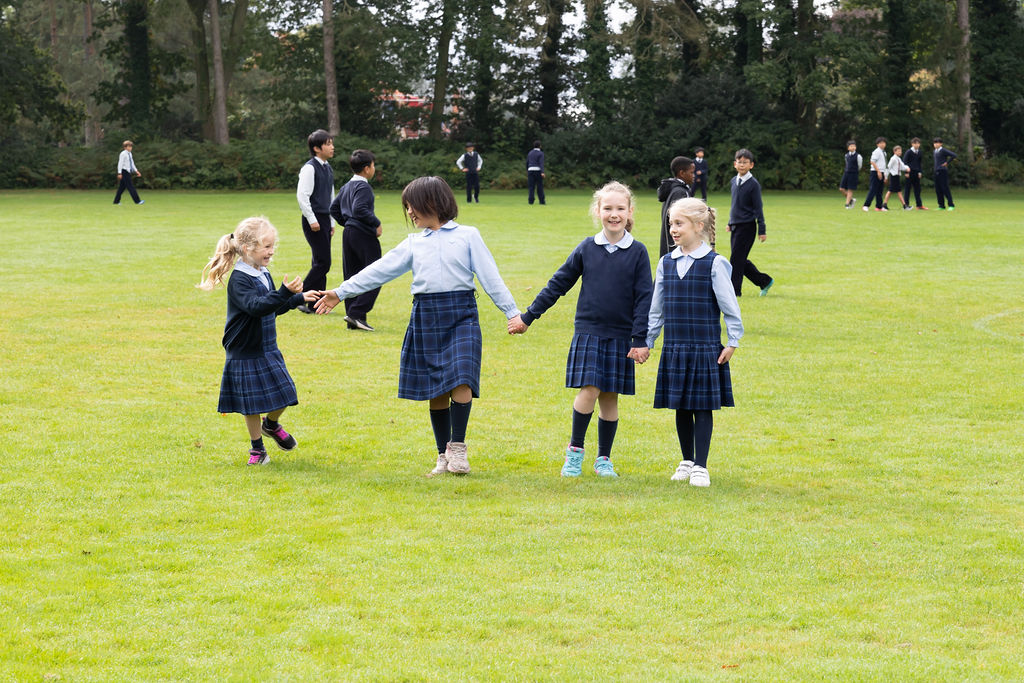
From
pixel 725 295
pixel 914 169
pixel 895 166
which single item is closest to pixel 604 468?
pixel 725 295

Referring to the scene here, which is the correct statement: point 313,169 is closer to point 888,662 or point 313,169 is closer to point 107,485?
point 107,485

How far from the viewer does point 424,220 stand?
7027mm

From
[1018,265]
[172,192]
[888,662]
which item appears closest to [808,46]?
[172,192]

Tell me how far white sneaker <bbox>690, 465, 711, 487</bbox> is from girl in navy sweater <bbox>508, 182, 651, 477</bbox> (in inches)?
19.8

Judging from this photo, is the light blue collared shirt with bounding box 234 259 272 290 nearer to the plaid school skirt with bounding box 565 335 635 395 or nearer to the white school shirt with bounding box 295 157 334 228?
the plaid school skirt with bounding box 565 335 635 395

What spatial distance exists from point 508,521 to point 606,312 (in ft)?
4.97

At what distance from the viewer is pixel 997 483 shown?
6859 mm

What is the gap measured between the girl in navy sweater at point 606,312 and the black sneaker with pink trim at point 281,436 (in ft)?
5.40

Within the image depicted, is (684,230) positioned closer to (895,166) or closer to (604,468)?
(604,468)

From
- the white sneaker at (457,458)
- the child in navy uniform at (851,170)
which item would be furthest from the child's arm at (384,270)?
the child in navy uniform at (851,170)

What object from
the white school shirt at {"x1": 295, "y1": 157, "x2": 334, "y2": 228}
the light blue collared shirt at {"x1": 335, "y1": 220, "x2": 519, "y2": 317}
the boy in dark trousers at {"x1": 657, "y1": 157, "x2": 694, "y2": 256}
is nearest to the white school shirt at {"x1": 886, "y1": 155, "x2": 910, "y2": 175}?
the boy in dark trousers at {"x1": 657, "y1": 157, "x2": 694, "y2": 256}

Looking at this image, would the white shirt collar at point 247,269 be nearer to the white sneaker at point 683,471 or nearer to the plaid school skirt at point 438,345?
the plaid school skirt at point 438,345

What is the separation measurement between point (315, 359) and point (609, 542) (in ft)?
19.4

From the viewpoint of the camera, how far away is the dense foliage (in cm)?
4488
